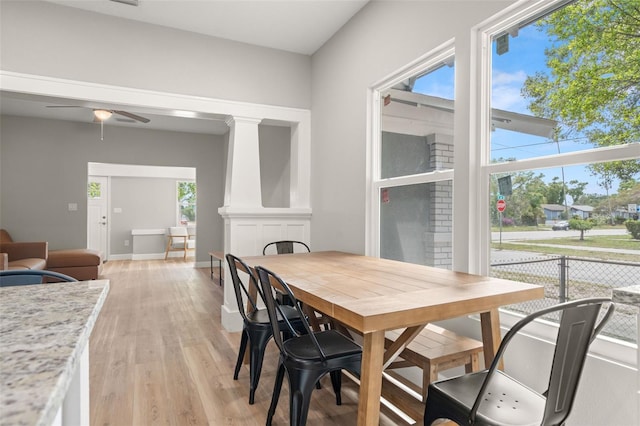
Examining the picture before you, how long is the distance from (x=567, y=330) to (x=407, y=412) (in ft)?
3.38

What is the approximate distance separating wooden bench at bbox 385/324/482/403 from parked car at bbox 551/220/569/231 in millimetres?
705

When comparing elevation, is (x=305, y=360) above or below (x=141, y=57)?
below

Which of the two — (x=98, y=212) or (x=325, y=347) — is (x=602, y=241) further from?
(x=98, y=212)

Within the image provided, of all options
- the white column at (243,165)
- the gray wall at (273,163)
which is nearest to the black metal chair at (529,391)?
the white column at (243,165)

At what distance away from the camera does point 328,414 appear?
2082 millimetres

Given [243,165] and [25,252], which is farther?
[25,252]

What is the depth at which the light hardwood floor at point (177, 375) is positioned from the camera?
2057 millimetres

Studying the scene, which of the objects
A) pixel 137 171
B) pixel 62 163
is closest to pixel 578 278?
pixel 62 163

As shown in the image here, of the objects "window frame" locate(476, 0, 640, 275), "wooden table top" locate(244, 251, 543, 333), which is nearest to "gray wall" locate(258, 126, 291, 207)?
"wooden table top" locate(244, 251, 543, 333)

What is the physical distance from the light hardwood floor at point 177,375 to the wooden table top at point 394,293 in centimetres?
81

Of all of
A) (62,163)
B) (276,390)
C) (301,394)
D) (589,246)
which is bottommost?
(276,390)

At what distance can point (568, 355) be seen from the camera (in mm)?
1053

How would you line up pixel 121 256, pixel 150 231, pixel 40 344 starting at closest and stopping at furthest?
pixel 40 344
pixel 121 256
pixel 150 231

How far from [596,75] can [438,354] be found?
1487 mm
